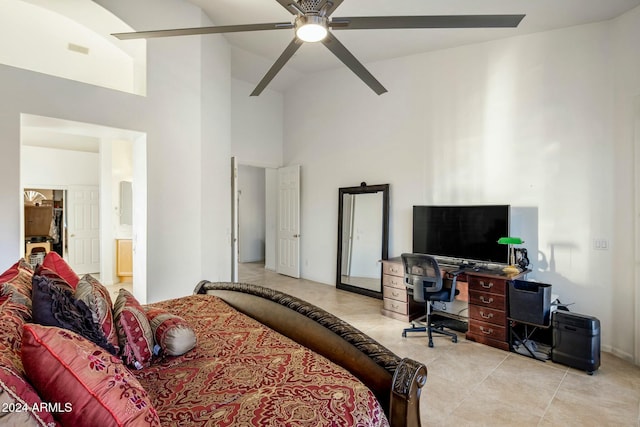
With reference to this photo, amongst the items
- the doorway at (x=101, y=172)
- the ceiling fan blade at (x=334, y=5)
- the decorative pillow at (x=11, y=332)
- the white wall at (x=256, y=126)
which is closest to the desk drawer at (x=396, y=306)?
the doorway at (x=101, y=172)

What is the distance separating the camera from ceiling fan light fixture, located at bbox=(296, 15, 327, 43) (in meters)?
1.92

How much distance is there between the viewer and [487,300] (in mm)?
3377

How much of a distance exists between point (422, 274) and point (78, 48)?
18.1 feet

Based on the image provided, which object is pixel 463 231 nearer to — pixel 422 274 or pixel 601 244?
pixel 422 274

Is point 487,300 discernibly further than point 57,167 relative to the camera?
No

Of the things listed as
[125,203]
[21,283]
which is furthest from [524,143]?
[125,203]

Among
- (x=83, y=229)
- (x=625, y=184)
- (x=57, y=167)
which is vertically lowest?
(x=83, y=229)

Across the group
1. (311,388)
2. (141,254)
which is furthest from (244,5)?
(311,388)

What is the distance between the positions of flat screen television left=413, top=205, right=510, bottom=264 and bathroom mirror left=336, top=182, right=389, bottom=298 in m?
0.73

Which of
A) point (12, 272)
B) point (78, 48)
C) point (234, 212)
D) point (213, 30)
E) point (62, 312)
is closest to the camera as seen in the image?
point (62, 312)

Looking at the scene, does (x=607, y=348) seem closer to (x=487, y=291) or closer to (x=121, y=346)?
(x=487, y=291)

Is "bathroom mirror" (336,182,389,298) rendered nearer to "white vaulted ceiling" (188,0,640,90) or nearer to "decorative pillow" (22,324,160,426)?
"white vaulted ceiling" (188,0,640,90)

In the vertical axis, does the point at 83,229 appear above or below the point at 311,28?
below

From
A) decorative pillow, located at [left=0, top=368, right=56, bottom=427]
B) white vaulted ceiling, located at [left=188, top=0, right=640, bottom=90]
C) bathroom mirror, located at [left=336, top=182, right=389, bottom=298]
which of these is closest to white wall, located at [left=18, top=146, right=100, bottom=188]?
white vaulted ceiling, located at [left=188, top=0, right=640, bottom=90]
